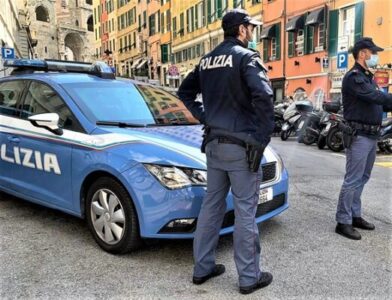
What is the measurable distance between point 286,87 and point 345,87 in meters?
22.0

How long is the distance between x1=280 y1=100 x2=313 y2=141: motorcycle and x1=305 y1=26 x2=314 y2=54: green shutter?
1003cm

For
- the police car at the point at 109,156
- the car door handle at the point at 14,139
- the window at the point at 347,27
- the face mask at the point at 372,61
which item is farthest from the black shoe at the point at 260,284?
the window at the point at 347,27

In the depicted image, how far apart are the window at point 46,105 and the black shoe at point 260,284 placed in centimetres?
198

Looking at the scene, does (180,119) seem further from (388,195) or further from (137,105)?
(388,195)

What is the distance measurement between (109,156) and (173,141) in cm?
54

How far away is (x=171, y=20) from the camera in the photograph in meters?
46.4

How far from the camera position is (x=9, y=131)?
4855mm

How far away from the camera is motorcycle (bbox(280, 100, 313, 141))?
14.0m

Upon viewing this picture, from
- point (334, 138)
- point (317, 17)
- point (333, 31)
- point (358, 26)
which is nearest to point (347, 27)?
point (333, 31)

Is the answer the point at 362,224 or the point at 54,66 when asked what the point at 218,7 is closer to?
the point at 54,66

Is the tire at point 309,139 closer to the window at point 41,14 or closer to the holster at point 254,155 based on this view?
the holster at point 254,155

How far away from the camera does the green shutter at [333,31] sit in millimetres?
21531

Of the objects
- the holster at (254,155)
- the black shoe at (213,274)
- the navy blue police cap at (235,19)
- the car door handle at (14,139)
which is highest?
the navy blue police cap at (235,19)

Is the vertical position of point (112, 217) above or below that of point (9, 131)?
below
